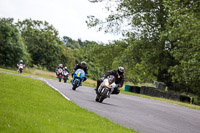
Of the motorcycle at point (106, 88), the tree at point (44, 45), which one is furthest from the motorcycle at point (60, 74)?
the tree at point (44, 45)

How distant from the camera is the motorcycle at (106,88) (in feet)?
53.4

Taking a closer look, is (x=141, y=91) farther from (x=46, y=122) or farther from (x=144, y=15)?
(x=46, y=122)

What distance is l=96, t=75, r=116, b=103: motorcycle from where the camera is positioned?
16.3 meters

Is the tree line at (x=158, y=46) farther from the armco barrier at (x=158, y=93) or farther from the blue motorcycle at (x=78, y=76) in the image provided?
the blue motorcycle at (x=78, y=76)

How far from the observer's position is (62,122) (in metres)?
8.12

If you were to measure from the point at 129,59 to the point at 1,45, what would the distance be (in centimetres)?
2838

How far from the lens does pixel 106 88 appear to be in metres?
16.2

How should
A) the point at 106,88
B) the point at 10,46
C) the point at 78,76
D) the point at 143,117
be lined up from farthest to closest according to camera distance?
the point at 10,46, the point at 78,76, the point at 106,88, the point at 143,117

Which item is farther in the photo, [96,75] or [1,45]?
[96,75]

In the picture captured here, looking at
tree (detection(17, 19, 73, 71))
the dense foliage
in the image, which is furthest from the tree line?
tree (detection(17, 19, 73, 71))

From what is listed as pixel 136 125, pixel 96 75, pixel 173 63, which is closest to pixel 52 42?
pixel 96 75

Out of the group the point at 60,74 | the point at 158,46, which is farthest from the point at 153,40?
the point at 60,74

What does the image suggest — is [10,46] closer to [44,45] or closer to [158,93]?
[44,45]

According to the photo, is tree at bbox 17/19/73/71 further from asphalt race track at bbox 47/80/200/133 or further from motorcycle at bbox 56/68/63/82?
asphalt race track at bbox 47/80/200/133
